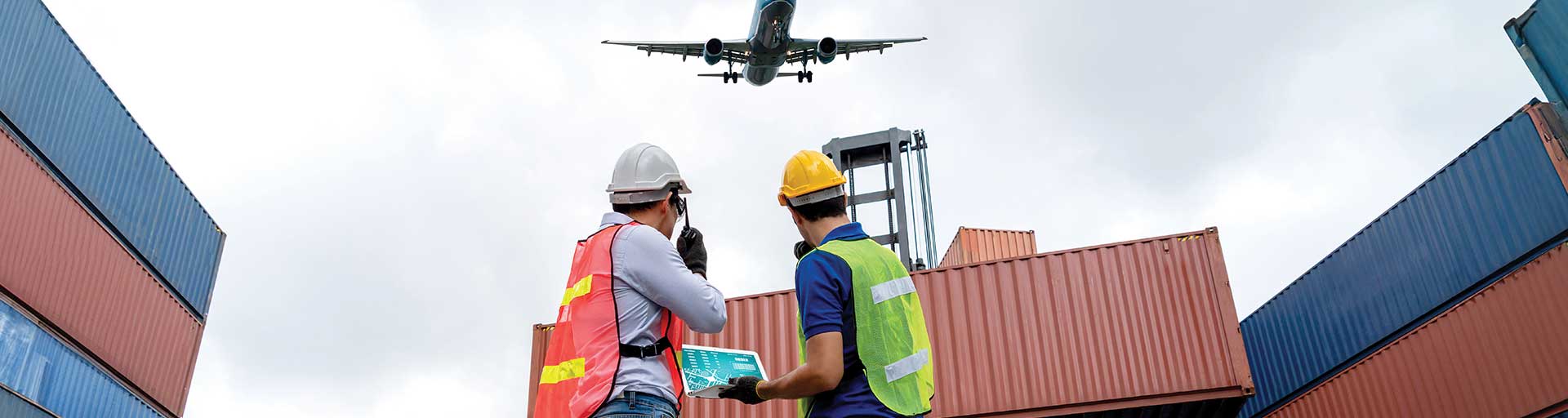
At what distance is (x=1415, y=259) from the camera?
522 inches

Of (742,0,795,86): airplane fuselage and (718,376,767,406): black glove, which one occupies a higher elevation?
(742,0,795,86): airplane fuselage

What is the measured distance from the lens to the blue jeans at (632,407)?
97.3 inches

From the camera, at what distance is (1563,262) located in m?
8.65

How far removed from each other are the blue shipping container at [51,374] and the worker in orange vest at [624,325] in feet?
48.9

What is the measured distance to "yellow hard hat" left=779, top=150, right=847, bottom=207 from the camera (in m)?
2.83

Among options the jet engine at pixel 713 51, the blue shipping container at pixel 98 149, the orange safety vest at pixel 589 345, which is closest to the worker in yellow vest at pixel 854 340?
the orange safety vest at pixel 589 345

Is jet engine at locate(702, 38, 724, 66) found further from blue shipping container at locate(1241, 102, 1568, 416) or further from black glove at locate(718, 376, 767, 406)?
black glove at locate(718, 376, 767, 406)

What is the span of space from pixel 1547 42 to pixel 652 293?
10344 mm

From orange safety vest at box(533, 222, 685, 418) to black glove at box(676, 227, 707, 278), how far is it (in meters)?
0.20

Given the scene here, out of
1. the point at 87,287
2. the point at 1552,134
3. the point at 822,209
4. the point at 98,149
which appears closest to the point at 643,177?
the point at 822,209

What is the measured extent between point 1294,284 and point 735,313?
9.93 metres

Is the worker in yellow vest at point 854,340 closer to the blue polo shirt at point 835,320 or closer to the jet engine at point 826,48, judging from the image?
the blue polo shirt at point 835,320

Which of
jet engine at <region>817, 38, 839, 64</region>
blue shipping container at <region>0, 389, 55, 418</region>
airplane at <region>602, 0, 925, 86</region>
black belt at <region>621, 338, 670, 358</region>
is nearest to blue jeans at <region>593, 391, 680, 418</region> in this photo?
black belt at <region>621, 338, 670, 358</region>

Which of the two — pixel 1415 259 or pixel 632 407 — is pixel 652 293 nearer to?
pixel 632 407
